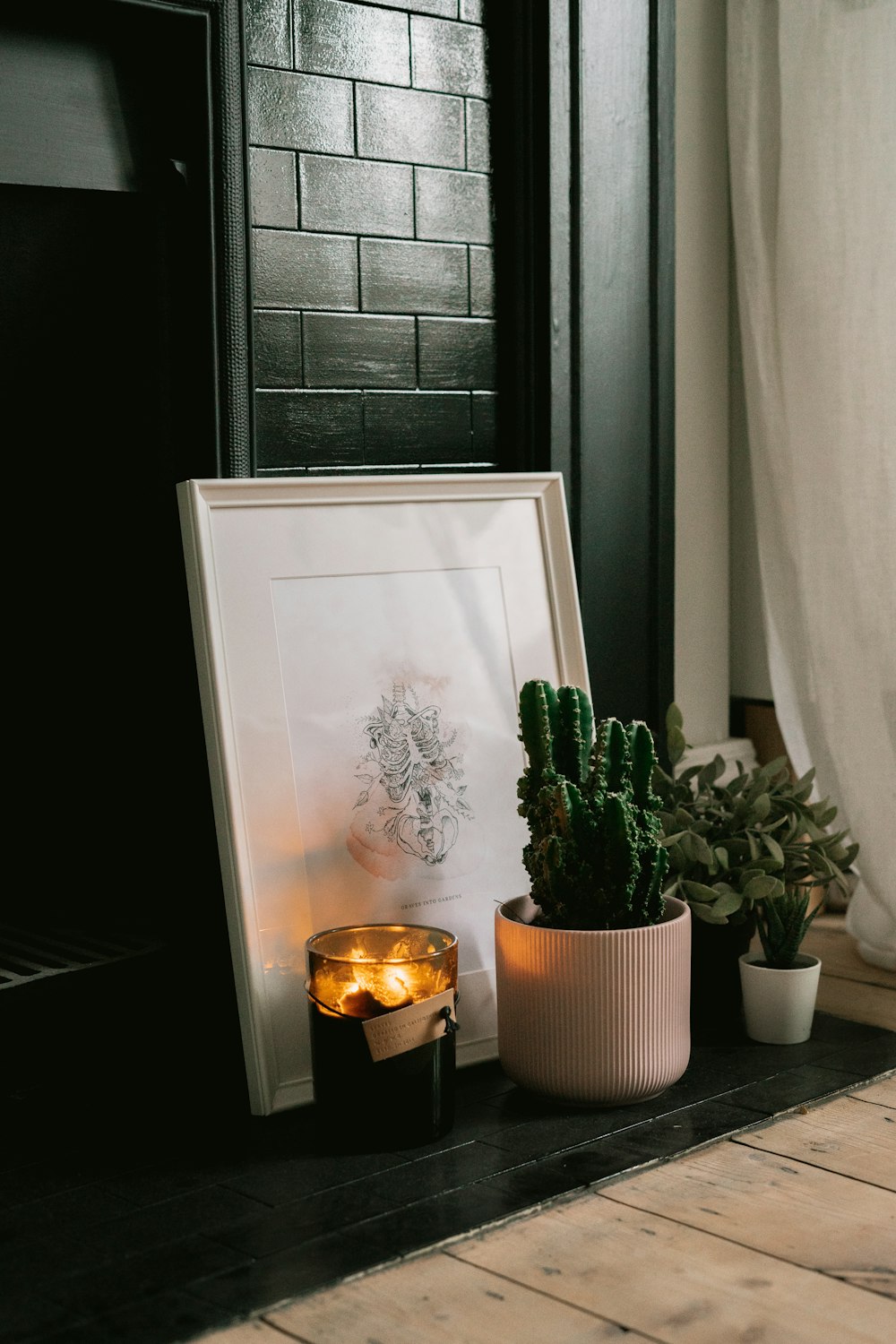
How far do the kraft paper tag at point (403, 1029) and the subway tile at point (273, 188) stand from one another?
113 cm

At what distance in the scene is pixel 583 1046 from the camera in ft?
5.80

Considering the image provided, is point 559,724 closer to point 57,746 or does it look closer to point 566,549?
point 566,549

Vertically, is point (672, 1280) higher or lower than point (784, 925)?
lower

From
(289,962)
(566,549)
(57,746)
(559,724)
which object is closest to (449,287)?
(566,549)

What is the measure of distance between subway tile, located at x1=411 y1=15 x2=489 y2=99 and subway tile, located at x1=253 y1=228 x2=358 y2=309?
0.31 meters

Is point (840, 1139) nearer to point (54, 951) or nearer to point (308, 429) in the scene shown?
point (54, 951)

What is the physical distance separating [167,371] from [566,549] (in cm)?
66

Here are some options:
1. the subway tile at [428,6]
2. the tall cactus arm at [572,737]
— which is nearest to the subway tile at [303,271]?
the subway tile at [428,6]

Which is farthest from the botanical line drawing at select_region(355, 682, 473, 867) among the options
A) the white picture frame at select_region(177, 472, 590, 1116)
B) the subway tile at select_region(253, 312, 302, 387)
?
the subway tile at select_region(253, 312, 302, 387)

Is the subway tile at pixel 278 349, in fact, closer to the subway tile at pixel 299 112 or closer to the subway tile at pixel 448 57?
the subway tile at pixel 299 112

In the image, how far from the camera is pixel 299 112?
2055 millimetres

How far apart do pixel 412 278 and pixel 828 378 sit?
0.74 m

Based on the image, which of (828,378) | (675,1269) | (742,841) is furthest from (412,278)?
(675,1269)

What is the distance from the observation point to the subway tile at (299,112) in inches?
79.2
